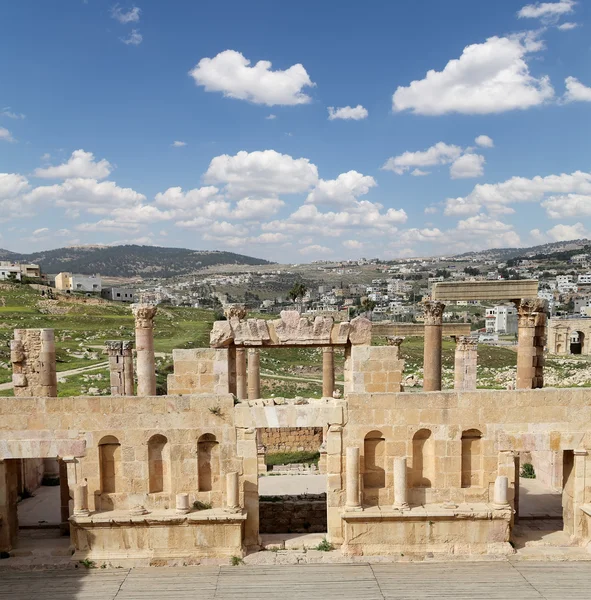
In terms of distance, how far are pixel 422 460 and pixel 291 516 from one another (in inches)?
196

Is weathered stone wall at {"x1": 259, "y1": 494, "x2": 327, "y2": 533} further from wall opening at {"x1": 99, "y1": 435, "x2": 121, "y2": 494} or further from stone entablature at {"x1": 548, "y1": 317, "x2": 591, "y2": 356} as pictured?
stone entablature at {"x1": 548, "y1": 317, "x2": 591, "y2": 356}

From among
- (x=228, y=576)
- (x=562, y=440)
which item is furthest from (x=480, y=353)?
(x=228, y=576)

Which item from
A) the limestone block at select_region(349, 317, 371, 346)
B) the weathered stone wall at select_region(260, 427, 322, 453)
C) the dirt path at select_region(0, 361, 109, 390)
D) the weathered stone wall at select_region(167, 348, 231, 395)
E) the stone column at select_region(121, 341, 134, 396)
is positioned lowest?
the weathered stone wall at select_region(260, 427, 322, 453)

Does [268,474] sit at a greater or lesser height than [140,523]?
lesser

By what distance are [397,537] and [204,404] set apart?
5573mm

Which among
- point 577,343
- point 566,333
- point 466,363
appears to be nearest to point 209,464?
point 466,363

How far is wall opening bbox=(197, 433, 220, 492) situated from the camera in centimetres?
1228

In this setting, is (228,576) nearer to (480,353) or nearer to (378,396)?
(378,396)

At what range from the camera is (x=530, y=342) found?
16531 millimetres

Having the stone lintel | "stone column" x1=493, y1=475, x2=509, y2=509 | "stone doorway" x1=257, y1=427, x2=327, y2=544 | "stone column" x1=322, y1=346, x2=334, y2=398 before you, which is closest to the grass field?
"stone doorway" x1=257, y1=427, x2=327, y2=544

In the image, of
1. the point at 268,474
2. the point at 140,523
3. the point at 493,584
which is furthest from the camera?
the point at 268,474

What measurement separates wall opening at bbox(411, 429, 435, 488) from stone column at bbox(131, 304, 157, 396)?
897cm

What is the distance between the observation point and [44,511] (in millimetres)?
14977

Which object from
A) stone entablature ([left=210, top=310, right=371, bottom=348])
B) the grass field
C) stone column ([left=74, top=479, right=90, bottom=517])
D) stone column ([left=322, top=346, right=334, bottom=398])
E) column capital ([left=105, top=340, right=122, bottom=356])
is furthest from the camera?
the grass field
